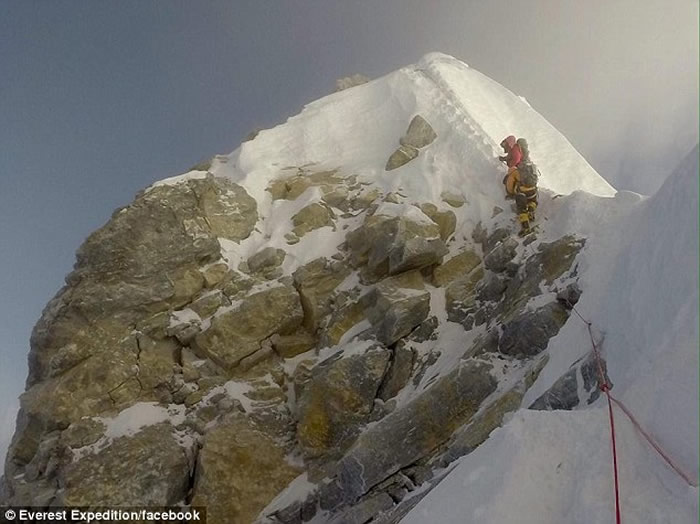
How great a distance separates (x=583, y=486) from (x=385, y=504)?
6916mm

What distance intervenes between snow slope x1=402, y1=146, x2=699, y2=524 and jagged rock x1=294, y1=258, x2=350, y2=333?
33.7ft

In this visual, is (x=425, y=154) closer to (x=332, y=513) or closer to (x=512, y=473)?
(x=332, y=513)

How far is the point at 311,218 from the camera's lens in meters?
19.4

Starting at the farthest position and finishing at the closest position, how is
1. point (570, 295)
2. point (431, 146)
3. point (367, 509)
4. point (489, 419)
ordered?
1. point (431, 146)
2. point (570, 295)
3. point (367, 509)
4. point (489, 419)

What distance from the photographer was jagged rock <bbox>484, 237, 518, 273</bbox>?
49.6 feet

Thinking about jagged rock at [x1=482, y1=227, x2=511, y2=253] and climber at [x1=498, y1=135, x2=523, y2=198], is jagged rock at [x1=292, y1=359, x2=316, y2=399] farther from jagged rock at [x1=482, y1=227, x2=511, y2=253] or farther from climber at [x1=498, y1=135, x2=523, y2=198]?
climber at [x1=498, y1=135, x2=523, y2=198]

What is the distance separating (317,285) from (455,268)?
4.50 metres

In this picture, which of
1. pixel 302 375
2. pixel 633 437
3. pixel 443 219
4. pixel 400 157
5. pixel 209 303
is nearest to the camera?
pixel 633 437

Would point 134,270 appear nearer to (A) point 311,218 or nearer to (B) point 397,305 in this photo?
(A) point 311,218

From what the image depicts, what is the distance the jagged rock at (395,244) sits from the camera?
16156 mm

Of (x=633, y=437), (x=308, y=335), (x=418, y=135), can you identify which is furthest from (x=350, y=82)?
(x=633, y=437)

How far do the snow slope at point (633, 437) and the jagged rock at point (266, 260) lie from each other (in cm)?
1217

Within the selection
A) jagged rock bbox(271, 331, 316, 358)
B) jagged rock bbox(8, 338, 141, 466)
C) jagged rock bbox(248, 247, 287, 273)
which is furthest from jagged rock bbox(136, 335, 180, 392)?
jagged rock bbox(248, 247, 287, 273)

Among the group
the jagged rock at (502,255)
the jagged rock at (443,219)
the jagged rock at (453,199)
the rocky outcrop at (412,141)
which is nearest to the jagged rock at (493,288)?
the jagged rock at (502,255)
